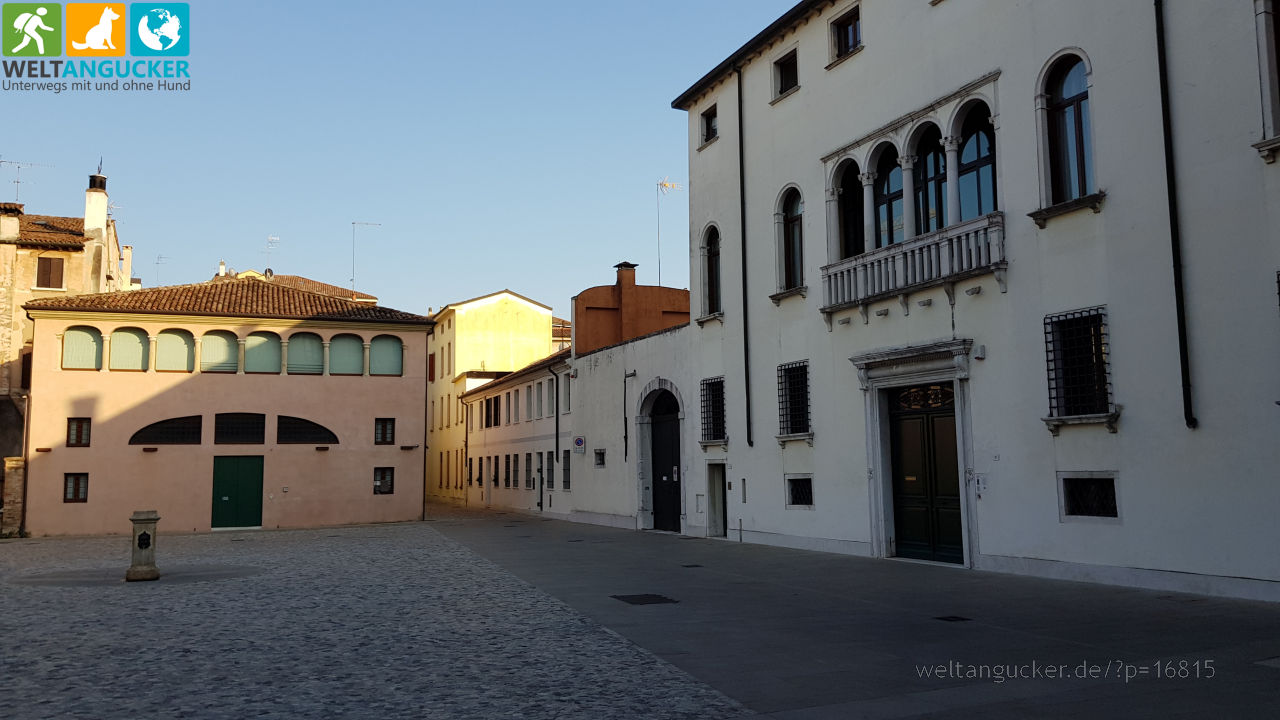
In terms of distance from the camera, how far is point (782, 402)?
20938 millimetres

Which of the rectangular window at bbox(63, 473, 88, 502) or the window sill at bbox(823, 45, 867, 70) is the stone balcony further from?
the rectangular window at bbox(63, 473, 88, 502)

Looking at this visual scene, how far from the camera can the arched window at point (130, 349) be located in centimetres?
3178

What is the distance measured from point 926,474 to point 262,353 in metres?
24.5

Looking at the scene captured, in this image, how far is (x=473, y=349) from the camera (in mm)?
56219

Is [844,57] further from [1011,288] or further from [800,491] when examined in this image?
[800,491]

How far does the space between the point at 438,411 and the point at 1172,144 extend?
53822 millimetres

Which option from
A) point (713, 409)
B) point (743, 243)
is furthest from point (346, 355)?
point (743, 243)

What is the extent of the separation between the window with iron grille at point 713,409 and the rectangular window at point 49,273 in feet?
94.6

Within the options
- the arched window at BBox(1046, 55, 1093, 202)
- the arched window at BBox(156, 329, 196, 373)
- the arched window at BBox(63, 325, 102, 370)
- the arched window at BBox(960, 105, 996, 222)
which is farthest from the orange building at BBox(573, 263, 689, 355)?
the arched window at BBox(1046, 55, 1093, 202)

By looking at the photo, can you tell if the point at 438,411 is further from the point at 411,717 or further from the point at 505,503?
the point at 411,717

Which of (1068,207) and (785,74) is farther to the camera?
(785,74)

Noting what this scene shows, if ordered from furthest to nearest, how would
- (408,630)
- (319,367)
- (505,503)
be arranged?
(505,503) → (319,367) → (408,630)

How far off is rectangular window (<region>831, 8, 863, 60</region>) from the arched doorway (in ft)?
35.3

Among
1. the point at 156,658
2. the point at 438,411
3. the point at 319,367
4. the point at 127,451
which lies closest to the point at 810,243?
the point at 156,658
